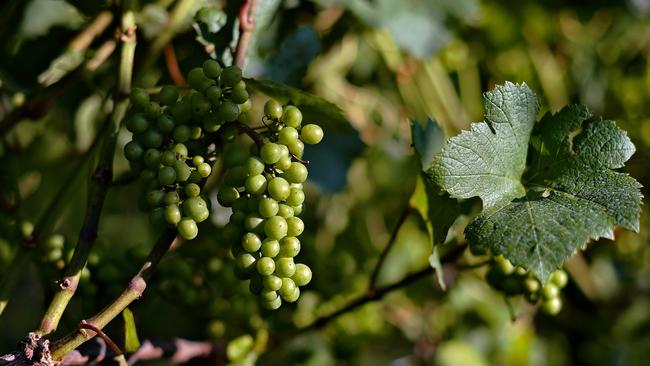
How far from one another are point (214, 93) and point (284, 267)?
7.6 inches

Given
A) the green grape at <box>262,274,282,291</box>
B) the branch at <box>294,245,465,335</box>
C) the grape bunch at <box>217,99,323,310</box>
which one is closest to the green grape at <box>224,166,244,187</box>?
the grape bunch at <box>217,99,323,310</box>

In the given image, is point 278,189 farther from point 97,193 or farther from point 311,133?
point 97,193

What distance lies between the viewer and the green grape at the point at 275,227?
0.74m

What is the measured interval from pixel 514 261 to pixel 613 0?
137 centimetres

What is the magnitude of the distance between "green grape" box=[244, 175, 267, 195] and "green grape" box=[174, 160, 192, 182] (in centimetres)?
6

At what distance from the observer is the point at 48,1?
1.19 metres

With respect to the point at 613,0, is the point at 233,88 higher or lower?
higher

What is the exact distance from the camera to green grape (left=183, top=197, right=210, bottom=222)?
750 millimetres

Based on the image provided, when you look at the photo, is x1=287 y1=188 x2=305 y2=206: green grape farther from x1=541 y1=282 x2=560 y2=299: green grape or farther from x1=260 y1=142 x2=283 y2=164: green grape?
x1=541 y1=282 x2=560 y2=299: green grape

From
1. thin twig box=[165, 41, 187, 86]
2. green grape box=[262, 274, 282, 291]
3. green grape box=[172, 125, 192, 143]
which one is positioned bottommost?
thin twig box=[165, 41, 187, 86]

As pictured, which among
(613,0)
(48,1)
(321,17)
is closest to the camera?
(48,1)

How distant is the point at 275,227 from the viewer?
2.44 feet

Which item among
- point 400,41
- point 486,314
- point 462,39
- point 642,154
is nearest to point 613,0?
point 462,39

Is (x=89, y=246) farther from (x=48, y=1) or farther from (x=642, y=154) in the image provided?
(x=642, y=154)
